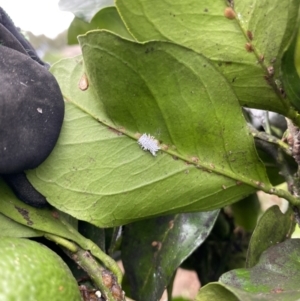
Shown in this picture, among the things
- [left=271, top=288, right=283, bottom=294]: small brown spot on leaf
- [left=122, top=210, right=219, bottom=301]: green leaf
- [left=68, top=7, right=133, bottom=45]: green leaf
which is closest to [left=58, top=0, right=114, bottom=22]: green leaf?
[left=68, top=7, right=133, bottom=45]: green leaf

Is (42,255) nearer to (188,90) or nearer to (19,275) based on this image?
(19,275)

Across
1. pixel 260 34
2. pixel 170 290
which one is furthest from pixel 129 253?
pixel 260 34

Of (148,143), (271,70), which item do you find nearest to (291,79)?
(271,70)

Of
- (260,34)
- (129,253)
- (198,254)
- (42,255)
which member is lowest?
(198,254)

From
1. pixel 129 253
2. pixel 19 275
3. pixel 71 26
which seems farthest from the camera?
pixel 71 26

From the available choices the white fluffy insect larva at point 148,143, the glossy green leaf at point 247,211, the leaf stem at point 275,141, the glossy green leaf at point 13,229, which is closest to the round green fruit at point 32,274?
the glossy green leaf at point 13,229

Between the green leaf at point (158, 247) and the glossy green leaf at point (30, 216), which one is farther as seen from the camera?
the green leaf at point (158, 247)

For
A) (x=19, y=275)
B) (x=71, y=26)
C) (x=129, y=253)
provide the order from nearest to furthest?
(x=19, y=275) < (x=129, y=253) < (x=71, y=26)

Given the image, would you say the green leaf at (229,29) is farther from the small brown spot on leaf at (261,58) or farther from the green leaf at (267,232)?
the green leaf at (267,232)
